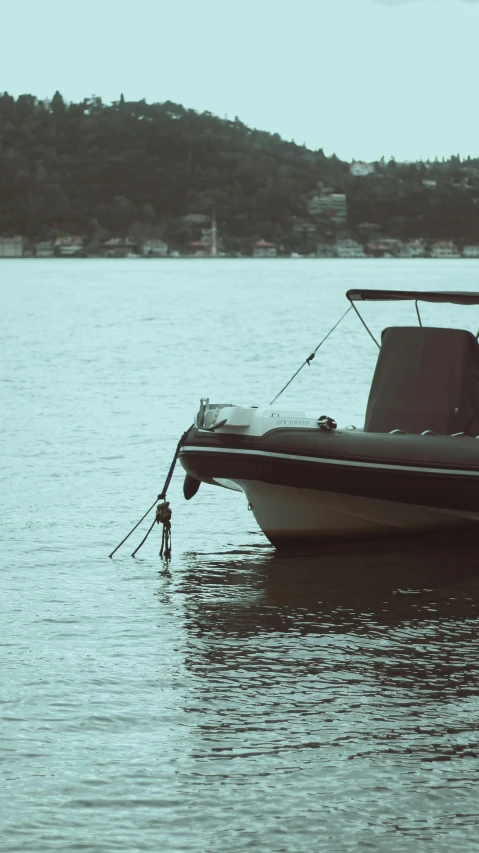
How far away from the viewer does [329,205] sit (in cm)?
19000

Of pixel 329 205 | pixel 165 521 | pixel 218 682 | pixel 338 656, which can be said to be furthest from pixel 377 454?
pixel 329 205

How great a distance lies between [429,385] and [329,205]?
182 metres

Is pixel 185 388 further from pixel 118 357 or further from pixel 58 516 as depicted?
pixel 58 516

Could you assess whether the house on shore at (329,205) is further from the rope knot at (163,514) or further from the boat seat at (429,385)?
the rope knot at (163,514)

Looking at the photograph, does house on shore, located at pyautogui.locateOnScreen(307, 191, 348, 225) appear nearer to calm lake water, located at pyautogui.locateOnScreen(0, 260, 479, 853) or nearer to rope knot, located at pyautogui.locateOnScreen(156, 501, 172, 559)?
calm lake water, located at pyautogui.locateOnScreen(0, 260, 479, 853)

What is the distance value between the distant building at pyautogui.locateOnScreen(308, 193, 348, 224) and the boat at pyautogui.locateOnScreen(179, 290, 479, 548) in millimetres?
177056

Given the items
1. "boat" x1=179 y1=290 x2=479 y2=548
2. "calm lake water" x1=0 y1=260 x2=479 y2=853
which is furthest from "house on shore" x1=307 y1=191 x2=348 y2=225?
"boat" x1=179 y1=290 x2=479 y2=548

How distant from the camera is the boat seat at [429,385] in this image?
11414mm

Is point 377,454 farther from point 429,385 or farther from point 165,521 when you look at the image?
point 165,521

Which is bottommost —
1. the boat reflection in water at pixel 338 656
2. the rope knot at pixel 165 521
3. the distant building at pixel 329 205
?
the boat reflection in water at pixel 338 656

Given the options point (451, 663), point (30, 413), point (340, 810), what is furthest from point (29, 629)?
point (30, 413)

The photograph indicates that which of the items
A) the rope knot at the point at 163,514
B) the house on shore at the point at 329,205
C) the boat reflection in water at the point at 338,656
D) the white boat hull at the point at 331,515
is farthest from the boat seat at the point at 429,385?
the house on shore at the point at 329,205

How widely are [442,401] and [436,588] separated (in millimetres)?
1940

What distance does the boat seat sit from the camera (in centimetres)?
1141
